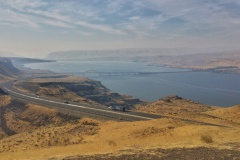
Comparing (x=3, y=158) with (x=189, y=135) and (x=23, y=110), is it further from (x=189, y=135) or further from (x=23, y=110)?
(x=23, y=110)

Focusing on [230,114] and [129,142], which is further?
[230,114]

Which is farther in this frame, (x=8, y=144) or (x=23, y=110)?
(x=23, y=110)

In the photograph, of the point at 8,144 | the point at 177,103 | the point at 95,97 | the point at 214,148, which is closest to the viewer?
the point at 214,148

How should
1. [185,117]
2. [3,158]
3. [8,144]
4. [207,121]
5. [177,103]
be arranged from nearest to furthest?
[3,158]
[8,144]
[207,121]
[185,117]
[177,103]

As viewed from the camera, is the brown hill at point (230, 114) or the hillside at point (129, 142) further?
the brown hill at point (230, 114)

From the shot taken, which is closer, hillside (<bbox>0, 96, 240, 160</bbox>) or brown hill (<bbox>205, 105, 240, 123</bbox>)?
hillside (<bbox>0, 96, 240, 160</bbox>)

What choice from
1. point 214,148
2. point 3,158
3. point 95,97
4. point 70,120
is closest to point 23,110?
point 70,120

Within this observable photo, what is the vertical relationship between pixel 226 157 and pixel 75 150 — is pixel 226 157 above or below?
above

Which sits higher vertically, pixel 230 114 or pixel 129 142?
pixel 129 142
